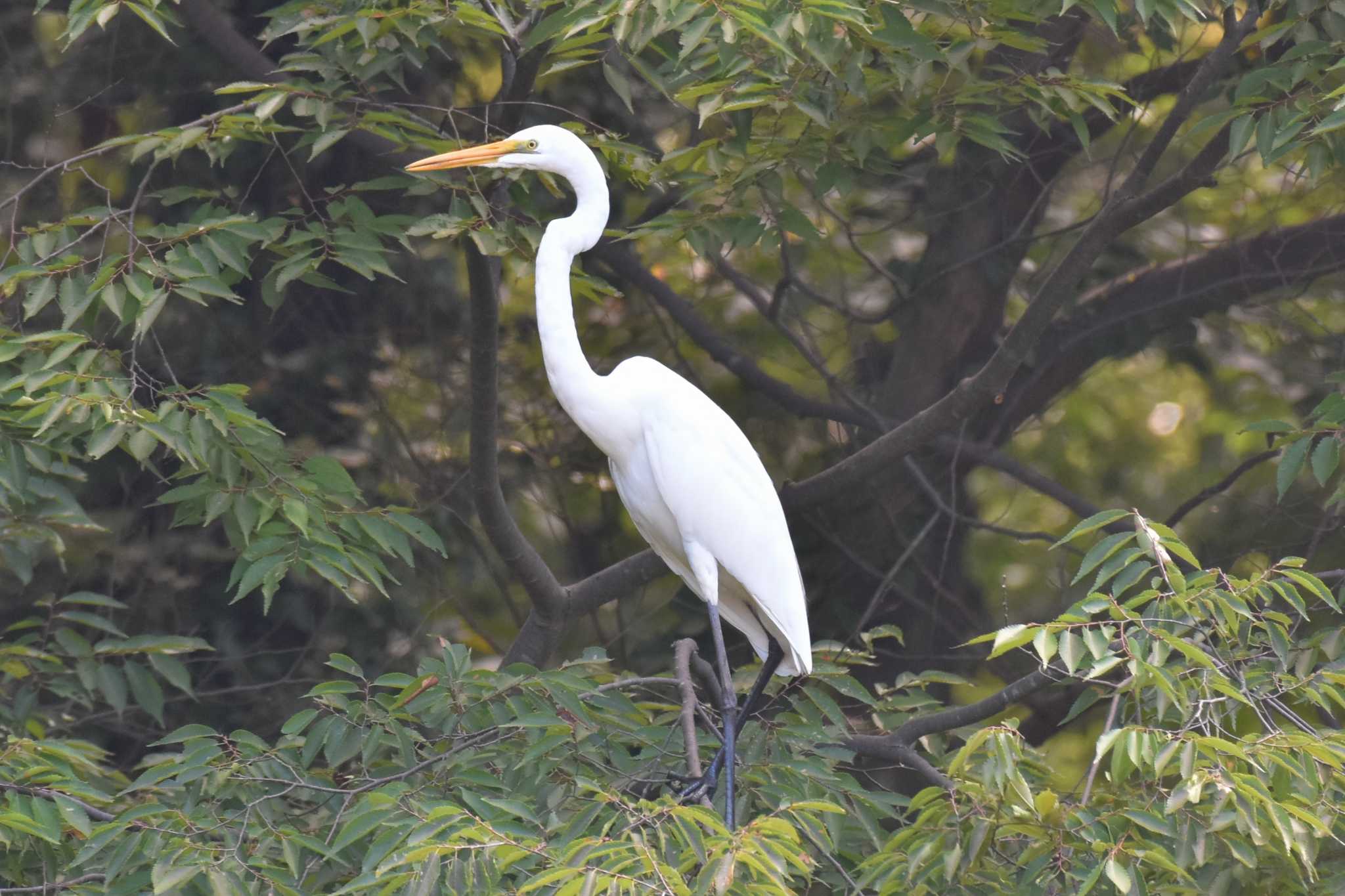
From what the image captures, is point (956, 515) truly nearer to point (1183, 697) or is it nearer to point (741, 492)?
point (741, 492)

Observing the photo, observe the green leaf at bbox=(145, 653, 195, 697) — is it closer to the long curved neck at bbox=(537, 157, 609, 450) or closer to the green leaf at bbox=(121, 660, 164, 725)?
the green leaf at bbox=(121, 660, 164, 725)

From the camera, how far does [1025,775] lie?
9.92ft

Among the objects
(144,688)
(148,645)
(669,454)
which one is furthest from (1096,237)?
(144,688)

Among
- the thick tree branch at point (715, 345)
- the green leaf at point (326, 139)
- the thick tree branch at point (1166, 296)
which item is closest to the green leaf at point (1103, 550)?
the green leaf at point (326, 139)

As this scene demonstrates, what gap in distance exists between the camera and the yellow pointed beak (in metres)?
2.95

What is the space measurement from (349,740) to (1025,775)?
1291 mm

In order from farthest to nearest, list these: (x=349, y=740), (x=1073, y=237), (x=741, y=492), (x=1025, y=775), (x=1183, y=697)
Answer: (x=1073, y=237) < (x=741, y=492) < (x=1025, y=775) < (x=349, y=740) < (x=1183, y=697)

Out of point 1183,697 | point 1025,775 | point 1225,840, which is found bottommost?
point 1025,775

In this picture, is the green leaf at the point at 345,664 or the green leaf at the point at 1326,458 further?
the green leaf at the point at 1326,458

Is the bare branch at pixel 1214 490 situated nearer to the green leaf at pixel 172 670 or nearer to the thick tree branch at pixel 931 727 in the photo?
the thick tree branch at pixel 931 727

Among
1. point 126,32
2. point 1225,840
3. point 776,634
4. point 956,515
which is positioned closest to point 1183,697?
point 1225,840

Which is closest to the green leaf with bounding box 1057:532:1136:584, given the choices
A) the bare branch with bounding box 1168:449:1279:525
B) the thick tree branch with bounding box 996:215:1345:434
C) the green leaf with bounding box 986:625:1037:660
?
the green leaf with bounding box 986:625:1037:660

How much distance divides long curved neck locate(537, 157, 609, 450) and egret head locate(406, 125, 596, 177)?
0.03 meters

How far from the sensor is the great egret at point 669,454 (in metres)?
3.01
